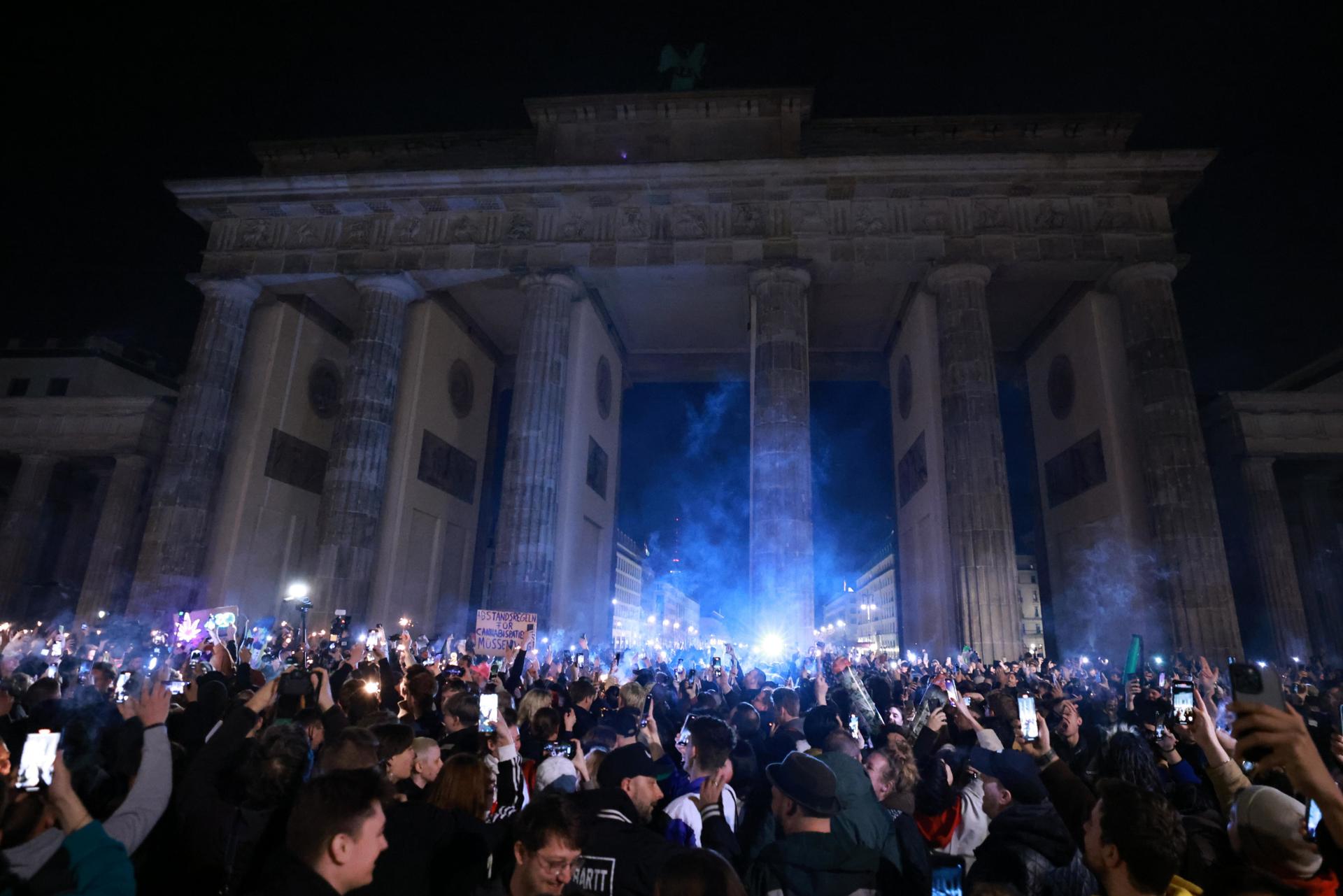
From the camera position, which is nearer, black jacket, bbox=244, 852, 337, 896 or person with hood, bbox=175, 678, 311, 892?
black jacket, bbox=244, 852, 337, 896

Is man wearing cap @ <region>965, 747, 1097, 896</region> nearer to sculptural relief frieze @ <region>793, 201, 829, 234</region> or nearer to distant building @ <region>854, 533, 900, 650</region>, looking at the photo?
sculptural relief frieze @ <region>793, 201, 829, 234</region>

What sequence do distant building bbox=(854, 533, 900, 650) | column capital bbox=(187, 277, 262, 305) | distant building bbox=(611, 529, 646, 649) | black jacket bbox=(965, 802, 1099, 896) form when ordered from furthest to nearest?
1. distant building bbox=(611, 529, 646, 649)
2. distant building bbox=(854, 533, 900, 650)
3. column capital bbox=(187, 277, 262, 305)
4. black jacket bbox=(965, 802, 1099, 896)

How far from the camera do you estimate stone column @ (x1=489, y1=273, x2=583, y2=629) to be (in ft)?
73.7

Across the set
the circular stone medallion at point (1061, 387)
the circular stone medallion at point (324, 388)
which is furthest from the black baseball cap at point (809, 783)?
the circular stone medallion at point (324, 388)

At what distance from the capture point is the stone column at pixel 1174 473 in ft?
64.7

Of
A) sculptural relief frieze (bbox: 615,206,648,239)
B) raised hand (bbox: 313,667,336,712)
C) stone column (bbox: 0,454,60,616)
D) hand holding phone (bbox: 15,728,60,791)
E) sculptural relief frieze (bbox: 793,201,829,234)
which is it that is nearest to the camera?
hand holding phone (bbox: 15,728,60,791)

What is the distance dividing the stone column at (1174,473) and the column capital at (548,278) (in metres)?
19.1

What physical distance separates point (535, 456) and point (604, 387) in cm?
773

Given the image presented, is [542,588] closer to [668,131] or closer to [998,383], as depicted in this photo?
[668,131]

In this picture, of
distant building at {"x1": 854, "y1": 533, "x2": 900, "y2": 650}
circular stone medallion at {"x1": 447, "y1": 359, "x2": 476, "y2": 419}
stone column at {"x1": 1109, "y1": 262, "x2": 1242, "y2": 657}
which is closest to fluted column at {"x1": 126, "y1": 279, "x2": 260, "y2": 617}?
→ circular stone medallion at {"x1": 447, "y1": 359, "x2": 476, "y2": 419}

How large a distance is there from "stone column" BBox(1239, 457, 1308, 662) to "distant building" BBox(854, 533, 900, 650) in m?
48.9

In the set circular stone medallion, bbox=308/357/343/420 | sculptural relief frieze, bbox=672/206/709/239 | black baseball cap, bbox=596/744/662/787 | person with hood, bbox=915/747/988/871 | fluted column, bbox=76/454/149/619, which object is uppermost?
sculptural relief frieze, bbox=672/206/709/239

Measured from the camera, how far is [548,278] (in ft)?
82.9

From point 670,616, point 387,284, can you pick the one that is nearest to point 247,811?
point 387,284
